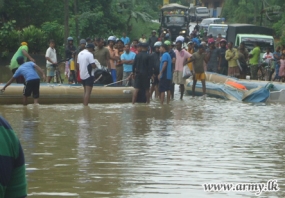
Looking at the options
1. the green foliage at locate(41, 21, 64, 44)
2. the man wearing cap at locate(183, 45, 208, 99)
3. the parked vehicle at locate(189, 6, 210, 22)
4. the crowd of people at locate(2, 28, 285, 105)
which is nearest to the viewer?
the crowd of people at locate(2, 28, 285, 105)

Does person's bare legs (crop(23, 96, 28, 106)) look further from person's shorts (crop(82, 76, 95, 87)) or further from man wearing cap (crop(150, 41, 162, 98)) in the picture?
man wearing cap (crop(150, 41, 162, 98))

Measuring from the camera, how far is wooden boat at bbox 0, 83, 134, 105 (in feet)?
54.4

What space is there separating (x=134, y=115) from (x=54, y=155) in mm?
5476

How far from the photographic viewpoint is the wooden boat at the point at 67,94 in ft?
54.4

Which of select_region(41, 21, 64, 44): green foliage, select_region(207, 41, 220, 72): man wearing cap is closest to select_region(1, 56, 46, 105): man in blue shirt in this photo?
select_region(207, 41, 220, 72): man wearing cap

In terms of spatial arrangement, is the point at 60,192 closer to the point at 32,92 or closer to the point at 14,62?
the point at 32,92

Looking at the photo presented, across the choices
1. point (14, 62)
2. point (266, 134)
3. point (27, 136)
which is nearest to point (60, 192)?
point (27, 136)

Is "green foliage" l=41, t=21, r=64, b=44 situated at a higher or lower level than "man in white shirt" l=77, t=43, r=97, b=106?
higher

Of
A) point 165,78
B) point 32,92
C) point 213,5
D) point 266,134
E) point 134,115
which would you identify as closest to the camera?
point 266,134

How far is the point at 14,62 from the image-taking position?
734 inches

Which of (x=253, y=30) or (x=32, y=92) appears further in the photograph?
(x=253, y=30)

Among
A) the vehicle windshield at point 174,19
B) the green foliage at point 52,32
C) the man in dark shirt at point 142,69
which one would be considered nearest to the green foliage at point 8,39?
the green foliage at point 52,32

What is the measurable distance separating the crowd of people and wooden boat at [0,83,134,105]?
327 mm

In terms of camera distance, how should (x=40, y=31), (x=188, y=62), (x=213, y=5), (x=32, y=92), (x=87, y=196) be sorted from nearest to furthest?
(x=87, y=196) → (x=32, y=92) → (x=188, y=62) → (x=40, y=31) → (x=213, y=5)
